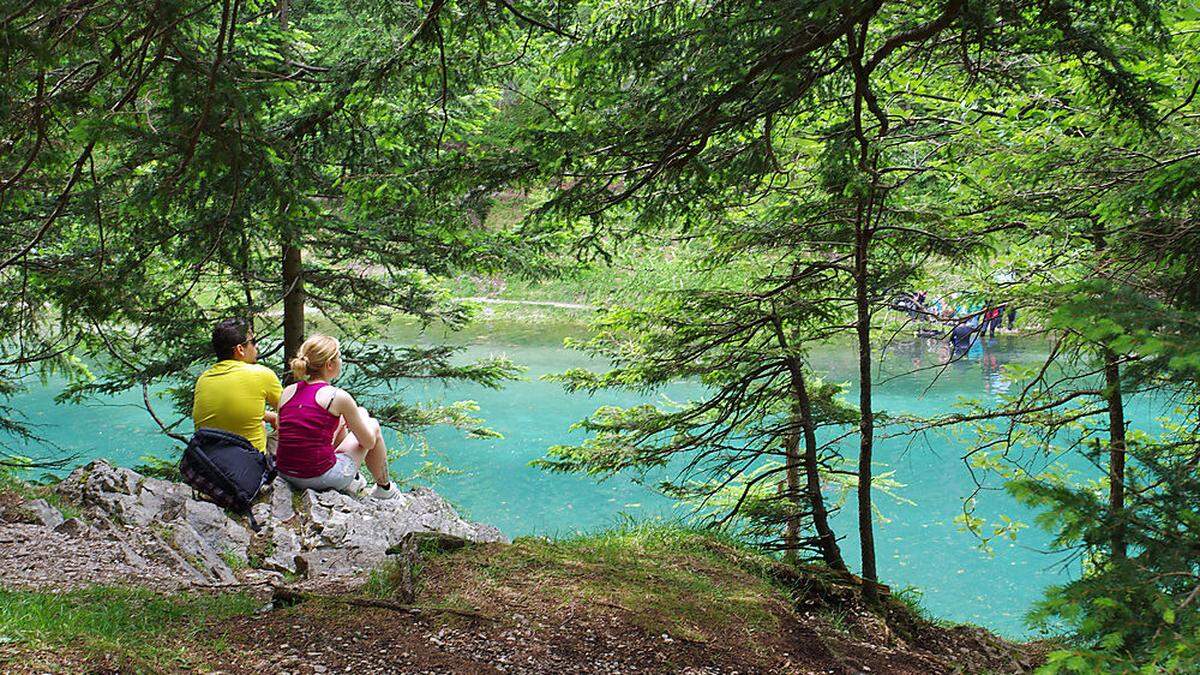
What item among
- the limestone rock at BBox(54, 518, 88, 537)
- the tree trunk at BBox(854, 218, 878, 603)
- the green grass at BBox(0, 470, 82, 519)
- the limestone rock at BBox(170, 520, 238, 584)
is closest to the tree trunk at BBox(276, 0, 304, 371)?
the green grass at BBox(0, 470, 82, 519)

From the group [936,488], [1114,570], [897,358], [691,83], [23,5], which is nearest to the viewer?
[1114,570]

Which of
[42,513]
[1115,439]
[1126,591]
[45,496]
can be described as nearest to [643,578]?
[1126,591]

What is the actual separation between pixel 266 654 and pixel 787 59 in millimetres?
2860

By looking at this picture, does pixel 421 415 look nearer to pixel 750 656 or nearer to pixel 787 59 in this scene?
pixel 750 656

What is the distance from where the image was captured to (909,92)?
6.57m

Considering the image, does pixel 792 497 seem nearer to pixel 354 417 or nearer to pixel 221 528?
pixel 354 417

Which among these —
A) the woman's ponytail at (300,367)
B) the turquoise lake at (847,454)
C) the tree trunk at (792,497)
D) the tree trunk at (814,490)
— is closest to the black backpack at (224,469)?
the woman's ponytail at (300,367)

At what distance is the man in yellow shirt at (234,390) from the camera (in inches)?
200

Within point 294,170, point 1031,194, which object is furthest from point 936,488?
point 294,170

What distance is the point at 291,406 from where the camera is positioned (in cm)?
518

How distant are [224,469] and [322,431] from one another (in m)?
0.61

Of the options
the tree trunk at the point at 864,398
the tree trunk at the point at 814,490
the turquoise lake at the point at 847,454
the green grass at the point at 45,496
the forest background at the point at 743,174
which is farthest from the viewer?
the turquoise lake at the point at 847,454

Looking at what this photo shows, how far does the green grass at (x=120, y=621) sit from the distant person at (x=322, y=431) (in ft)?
5.64

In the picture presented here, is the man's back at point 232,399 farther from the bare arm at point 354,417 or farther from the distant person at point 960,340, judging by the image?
the distant person at point 960,340
